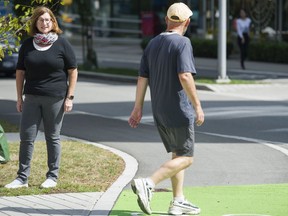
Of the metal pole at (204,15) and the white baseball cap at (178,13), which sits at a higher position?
the white baseball cap at (178,13)

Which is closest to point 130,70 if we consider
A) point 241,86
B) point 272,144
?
point 241,86

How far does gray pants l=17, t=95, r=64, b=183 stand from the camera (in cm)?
961

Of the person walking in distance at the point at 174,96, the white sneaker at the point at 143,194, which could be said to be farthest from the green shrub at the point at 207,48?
the white sneaker at the point at 143,194

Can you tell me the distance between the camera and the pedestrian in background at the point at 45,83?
31.3ft

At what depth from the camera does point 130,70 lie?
96.3ft

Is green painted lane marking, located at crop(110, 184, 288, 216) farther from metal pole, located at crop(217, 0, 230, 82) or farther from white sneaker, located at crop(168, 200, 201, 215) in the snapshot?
metal pole, located at crop(217, 0, 230, 82)

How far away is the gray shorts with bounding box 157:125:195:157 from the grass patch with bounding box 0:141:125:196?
1.51 meters

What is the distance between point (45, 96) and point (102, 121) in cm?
728

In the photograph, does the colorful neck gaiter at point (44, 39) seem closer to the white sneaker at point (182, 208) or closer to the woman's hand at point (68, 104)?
the woman's hand at point (68, 104)

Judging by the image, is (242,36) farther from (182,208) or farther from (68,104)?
(182,208)

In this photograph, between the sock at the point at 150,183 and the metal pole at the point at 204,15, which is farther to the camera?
the metal pole at the point at 204,15

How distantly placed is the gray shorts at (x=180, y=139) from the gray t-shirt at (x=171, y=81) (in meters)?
0.05

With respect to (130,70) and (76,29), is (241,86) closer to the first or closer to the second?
(130,70)

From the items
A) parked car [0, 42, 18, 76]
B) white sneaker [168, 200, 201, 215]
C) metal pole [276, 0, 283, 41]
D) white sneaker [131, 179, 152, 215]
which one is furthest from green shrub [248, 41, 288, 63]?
white sneaker [131, 179, 152, 215]
